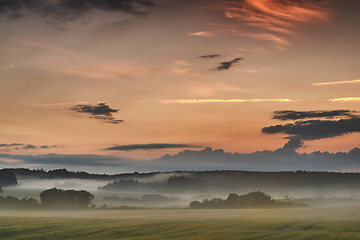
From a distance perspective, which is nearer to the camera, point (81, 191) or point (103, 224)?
point (103, 224)

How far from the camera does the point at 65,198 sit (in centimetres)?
17912

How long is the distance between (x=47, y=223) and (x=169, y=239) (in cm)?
3906

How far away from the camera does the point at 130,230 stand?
89.7 m

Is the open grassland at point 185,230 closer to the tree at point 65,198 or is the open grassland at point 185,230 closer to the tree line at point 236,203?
the tree at point 65,198

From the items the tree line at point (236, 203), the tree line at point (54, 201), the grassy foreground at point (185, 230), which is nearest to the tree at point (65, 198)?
the tree line at point (54, 201)

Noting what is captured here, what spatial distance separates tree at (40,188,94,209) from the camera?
581 feet

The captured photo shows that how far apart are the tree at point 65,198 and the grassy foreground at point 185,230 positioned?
232 feet

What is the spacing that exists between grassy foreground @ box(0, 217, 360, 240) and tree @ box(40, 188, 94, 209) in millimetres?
70598

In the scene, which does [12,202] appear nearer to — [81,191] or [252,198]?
[81,191]

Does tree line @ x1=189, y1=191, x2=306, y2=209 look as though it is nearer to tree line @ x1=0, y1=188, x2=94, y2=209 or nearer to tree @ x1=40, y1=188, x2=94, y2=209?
tree @ x1=40, y1=188, x2=94, y2=209

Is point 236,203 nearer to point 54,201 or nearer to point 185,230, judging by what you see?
point 54,201

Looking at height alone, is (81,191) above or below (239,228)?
above

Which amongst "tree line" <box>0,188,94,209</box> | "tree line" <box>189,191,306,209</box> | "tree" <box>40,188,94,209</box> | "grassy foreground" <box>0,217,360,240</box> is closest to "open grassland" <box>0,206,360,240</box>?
"grassy foreground" <box>0,217,360,240</box>

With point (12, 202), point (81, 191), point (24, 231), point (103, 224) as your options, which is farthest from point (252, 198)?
point (24, 231)
